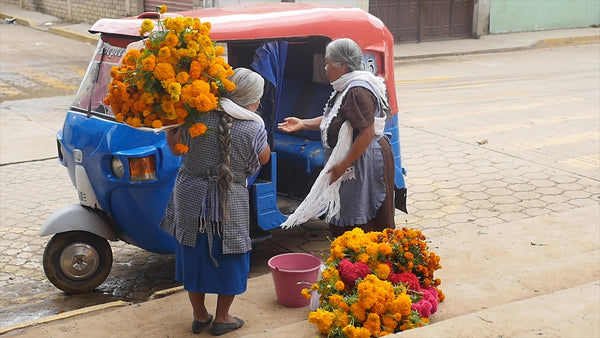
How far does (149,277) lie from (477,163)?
4499 mm

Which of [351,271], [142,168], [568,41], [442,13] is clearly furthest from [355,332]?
[568,41]

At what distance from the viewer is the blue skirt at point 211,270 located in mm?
4598

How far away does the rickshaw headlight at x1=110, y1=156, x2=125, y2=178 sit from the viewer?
5331mm

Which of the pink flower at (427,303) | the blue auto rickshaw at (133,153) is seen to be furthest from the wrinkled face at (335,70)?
the pink flower at (427,303)

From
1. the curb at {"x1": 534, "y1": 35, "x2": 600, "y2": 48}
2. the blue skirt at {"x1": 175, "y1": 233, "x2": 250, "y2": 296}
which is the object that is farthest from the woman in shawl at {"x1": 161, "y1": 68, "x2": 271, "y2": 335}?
the curb at {"x1": 534, "y1": 35, "x2": 600, "y2": 48}

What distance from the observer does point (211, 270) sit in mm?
4613

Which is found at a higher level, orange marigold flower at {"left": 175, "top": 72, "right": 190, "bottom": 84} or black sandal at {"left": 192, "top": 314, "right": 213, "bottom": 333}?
orange marigold flower at {"left": 175, "top": 72, "right": 190, "bottom": 84}

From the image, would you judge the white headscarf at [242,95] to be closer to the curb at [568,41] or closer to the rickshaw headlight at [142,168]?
the rickshaw headlight at [142,168]

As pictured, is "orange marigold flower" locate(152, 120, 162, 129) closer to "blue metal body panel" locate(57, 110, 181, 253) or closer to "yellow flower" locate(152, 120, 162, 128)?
"yellow flower" locate(152, 120, 162, 128)

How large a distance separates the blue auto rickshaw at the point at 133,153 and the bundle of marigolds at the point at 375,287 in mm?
1238

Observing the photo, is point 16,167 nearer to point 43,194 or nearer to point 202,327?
point 43,194

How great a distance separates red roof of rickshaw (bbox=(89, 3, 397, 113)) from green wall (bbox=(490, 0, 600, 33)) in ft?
54.9

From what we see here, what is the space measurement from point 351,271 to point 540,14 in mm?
20498

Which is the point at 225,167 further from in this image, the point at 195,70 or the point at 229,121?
the point at 195,70
